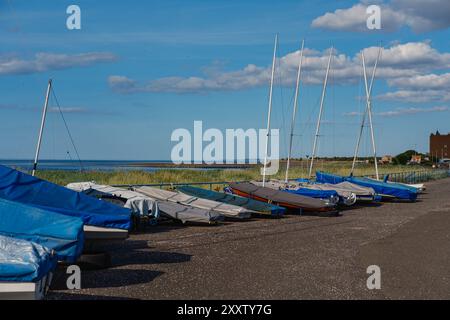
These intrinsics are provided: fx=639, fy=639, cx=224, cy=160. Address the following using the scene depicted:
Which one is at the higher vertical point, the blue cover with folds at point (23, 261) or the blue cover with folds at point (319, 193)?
the blue cover with folds at point (23, 261)

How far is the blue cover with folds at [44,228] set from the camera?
1083 cm

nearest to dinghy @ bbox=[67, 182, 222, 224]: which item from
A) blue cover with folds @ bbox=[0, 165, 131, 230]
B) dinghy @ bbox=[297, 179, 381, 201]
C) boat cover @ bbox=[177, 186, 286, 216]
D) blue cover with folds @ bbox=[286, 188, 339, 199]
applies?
boat cover @ bbox=[177, 186, 286, 216]

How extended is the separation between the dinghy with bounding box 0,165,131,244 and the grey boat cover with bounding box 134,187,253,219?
772cm

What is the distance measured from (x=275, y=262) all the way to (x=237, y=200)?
11.5 meters

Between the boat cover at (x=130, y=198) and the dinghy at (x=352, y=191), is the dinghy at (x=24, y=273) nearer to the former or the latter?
the boat cover at (x=130, y=198)

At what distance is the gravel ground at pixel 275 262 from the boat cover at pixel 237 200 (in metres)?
1.66

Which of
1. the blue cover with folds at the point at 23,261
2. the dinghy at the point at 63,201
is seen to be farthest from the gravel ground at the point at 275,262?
the blue cover with folds at the point at 23,261

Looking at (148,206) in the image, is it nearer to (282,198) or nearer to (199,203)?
(199,203)

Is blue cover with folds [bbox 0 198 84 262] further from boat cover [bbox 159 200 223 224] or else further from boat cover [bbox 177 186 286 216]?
boat cover [bbox 177 186 286 216]

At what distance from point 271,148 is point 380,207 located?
663 cm
